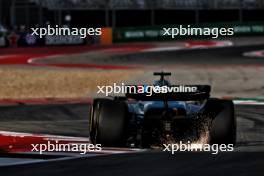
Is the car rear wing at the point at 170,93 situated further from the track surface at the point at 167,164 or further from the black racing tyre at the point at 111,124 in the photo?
the track surface at the point at 167,164

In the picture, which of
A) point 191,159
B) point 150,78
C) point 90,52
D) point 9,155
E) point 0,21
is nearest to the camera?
point 191,159

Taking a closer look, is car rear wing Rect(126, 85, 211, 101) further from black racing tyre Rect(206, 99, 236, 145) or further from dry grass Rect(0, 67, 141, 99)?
dry grass Rect(0, 67, 141, 99)

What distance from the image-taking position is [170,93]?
1129cm

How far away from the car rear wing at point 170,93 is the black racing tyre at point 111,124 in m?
0.42

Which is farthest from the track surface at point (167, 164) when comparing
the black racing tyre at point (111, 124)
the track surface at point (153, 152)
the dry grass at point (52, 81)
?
the dry grass at point (52, 81)

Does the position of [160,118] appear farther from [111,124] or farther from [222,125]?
[222,125]

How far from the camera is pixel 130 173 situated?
9312 millimetres

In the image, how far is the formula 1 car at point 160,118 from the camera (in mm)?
Result: 11031

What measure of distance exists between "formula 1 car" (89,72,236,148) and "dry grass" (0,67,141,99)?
11394mm

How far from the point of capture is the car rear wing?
1129 centimetres

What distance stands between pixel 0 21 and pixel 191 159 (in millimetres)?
55650

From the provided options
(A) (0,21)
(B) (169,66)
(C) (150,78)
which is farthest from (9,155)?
(A) (0,21)

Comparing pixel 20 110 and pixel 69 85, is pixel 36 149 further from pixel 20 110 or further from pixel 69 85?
pixel 69 85

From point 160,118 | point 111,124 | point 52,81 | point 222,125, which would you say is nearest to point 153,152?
point 160,118
